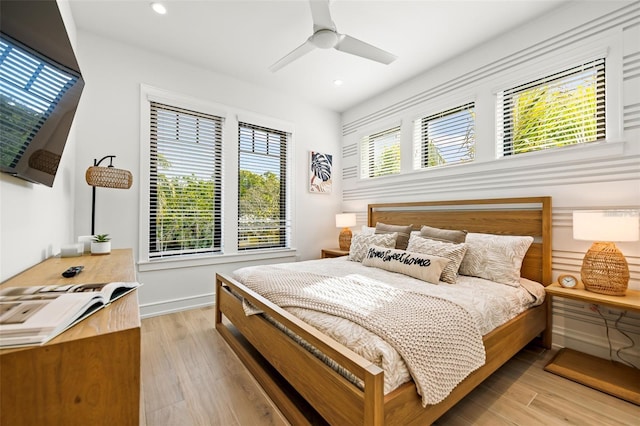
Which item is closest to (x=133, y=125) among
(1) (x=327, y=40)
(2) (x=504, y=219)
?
(1) (x=327, y=40)

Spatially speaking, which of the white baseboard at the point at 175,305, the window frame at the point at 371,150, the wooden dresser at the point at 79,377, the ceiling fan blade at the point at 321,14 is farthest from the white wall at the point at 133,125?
the wooden dresser at the point at 79,377

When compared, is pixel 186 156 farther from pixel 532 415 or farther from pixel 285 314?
pixel 532 415

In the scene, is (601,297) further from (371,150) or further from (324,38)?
(371,150)

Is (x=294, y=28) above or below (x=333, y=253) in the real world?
above

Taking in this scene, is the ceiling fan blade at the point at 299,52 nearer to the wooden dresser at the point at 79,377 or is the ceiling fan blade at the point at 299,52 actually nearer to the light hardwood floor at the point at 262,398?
the wooden dresser at the point at 79,377

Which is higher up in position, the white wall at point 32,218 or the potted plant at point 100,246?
the white wall at point 32,218

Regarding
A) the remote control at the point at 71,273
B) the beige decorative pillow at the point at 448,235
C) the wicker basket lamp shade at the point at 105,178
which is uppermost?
the wicker basket lamp shade at the point at 105,178

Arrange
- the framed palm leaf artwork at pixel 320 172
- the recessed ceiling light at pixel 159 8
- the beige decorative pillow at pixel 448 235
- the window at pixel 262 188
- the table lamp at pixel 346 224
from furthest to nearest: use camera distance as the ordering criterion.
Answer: the framed palm leaf artwork at pixel 320 172
the table lamp at pixel 346 224
the window at pixel 262 188
the beige decorative pillow at pixel 448 235
the recessed ceiling light at pixel 159 8

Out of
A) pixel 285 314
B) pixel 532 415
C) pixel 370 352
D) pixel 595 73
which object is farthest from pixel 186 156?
pixel 595 73

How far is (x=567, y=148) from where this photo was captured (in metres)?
2.38

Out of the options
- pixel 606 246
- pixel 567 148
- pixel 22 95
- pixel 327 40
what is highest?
pixel 327 40

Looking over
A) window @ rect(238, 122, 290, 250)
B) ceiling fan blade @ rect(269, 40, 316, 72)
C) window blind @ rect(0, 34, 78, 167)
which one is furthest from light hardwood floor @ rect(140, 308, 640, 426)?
ceiling fan blade @ rect(269, 40, 316, 72)

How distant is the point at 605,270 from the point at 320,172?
3.39 metres

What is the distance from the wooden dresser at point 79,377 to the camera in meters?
0.65
